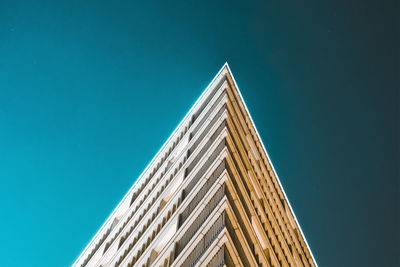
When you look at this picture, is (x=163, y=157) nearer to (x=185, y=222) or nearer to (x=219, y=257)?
(x=185, y=222)

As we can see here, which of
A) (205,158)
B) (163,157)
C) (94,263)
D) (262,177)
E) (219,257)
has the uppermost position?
(163,157)

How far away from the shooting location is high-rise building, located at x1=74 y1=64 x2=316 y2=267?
743 inches

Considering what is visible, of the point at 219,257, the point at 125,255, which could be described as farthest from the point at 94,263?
the point at 219,257

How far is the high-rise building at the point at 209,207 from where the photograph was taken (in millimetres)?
18875

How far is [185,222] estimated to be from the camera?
20969 mm

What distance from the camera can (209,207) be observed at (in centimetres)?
2038

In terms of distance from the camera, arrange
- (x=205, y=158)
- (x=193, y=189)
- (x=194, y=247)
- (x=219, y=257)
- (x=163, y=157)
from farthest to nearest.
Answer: (x=163, y=157) < (x=205, y=158) < (x=193, y=189) < (x=194, y=247) < (x=219, y=257)

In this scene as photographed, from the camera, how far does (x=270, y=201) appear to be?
30.7m

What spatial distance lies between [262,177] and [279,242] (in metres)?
5.10

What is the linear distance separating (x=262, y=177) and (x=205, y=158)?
7.44 m

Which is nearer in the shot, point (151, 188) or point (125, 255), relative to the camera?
point (125, 255)

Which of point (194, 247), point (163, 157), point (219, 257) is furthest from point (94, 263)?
point (219, 257)

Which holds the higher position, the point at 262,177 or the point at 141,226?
the point at 262,177

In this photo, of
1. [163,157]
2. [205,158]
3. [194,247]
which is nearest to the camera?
[194,247]
